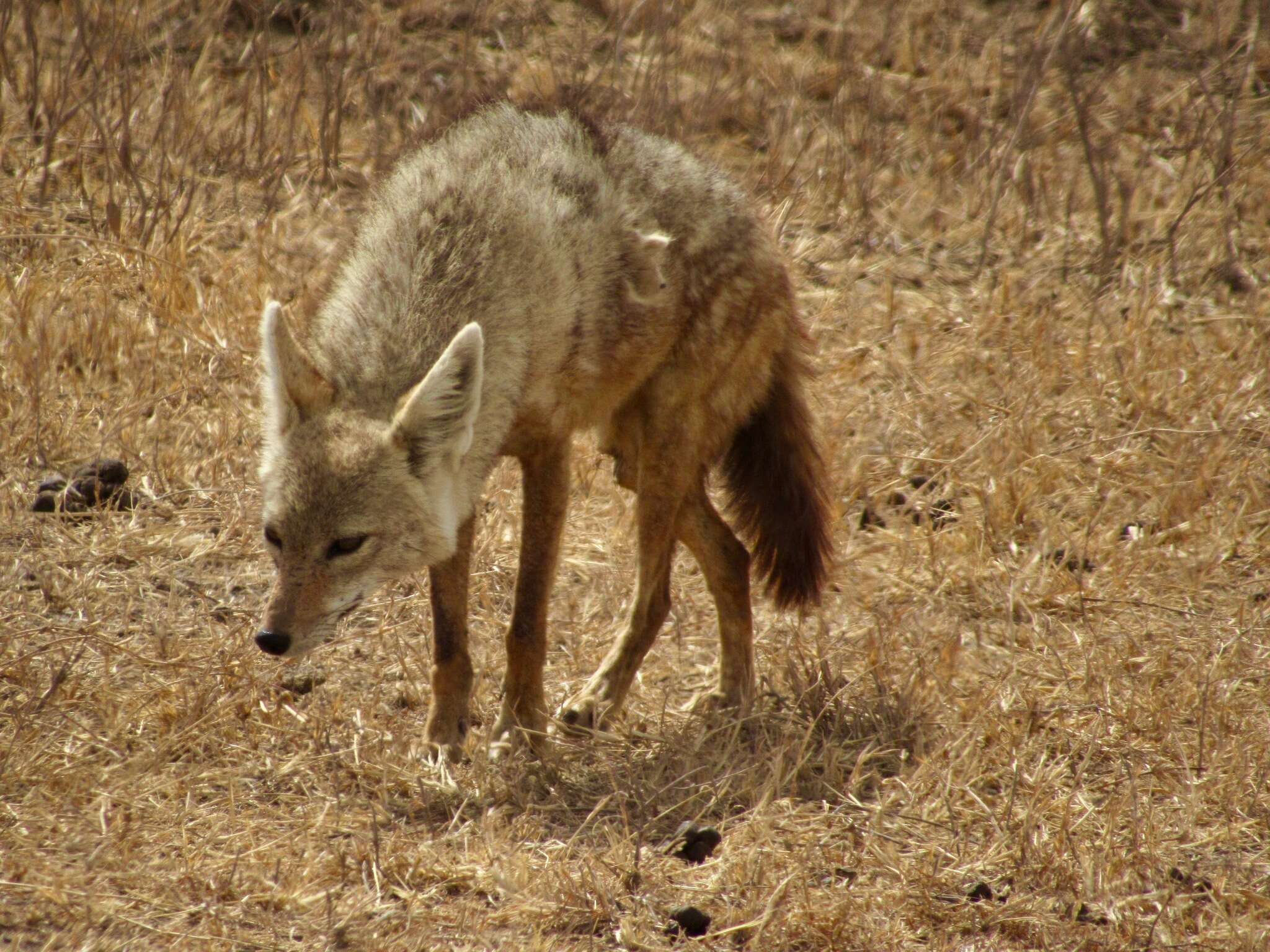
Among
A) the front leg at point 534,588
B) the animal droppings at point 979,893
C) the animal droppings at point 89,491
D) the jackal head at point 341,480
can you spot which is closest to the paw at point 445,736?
the front leg at point 534,588

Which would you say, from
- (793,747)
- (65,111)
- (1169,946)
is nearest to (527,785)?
(793,747)

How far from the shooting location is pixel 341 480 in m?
3.99

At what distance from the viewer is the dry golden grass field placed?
12.1 ft

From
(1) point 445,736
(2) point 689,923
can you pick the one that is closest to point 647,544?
(1) point 445,736

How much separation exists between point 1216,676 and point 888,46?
6.53 m

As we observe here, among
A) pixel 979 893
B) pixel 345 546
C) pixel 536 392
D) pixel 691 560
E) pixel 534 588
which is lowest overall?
pixel 691 560

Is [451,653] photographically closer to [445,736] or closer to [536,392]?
[445,736]

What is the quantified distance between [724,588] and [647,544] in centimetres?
39

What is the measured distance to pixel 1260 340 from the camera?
7.07 metres

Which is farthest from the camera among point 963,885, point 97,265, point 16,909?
point 97,265

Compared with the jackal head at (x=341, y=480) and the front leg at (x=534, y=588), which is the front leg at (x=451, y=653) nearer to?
the front leg at (x=534, y=588)

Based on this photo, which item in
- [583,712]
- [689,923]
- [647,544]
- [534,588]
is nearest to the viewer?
[689,923]

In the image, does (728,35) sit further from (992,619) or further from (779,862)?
(779,862)

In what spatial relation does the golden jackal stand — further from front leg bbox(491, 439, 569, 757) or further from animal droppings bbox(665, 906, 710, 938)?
animal droppings bbox(665, 906, 710, 938)
